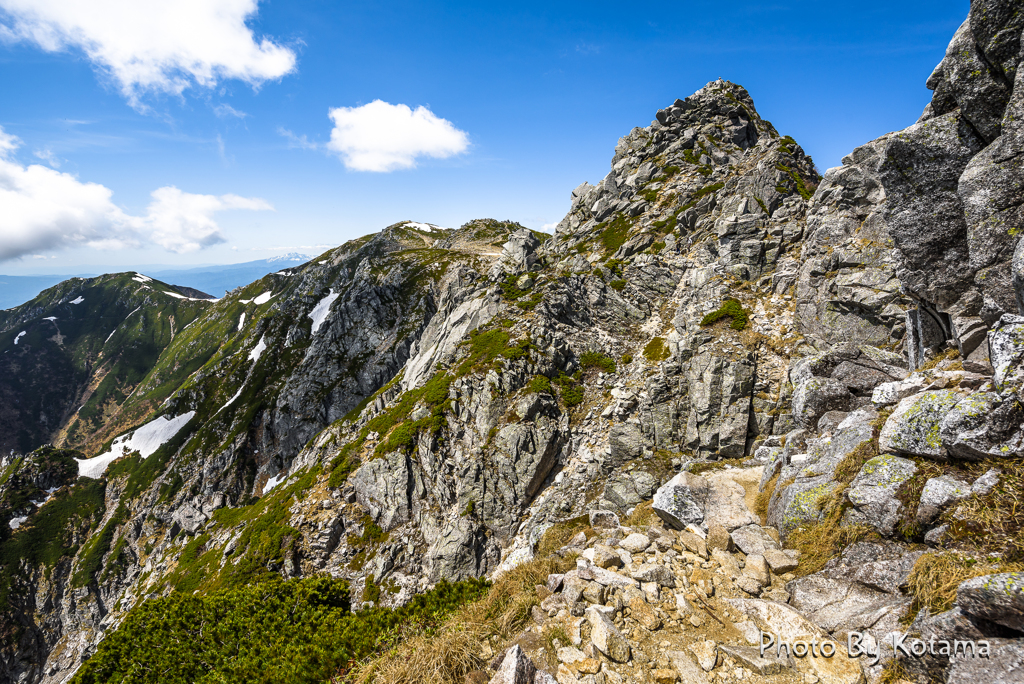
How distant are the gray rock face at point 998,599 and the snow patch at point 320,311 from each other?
105904 millimetres

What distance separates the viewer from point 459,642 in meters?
7.11

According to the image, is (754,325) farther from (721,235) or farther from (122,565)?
(122,565)

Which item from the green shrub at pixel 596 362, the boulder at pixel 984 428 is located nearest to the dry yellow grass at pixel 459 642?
the boulder at pixel 984 428

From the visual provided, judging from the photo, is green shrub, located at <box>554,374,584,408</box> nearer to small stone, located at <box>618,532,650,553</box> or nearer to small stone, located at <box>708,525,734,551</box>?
small stone, located at <box>618,532,650,553</box>

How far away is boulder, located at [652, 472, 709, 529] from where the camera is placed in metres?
12.3

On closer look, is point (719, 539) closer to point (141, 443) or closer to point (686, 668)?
point (686, 668)

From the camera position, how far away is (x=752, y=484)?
51.6 ft

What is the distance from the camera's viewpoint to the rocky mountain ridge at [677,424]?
788cm

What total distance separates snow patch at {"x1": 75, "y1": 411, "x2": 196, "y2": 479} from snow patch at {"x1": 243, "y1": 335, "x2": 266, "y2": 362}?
17.7 m

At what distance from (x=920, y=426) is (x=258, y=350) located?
4541 inches

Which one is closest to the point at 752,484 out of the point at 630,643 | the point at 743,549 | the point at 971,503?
the point at 743,549

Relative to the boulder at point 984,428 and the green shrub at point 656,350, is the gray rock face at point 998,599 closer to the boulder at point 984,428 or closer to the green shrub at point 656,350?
the boulder at point 984,428

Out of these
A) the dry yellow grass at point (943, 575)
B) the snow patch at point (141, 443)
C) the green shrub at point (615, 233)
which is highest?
the green shrub at point (615, 233)

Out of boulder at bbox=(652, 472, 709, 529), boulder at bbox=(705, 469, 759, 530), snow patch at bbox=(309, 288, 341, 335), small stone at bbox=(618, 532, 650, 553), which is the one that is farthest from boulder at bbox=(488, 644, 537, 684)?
snow patch at bbox=(309, 288, 341, 335)
